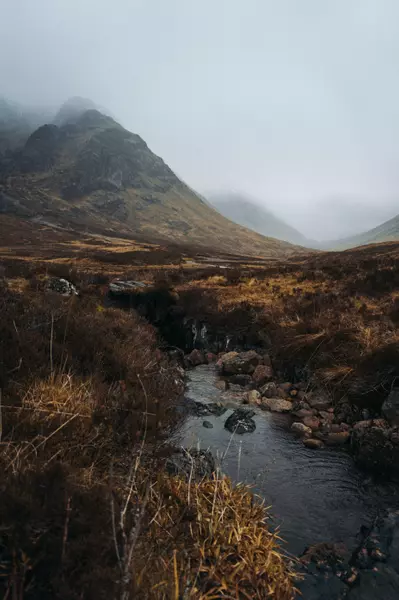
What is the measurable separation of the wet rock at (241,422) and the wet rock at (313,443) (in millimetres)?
1361

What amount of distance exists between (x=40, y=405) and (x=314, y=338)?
389 inches

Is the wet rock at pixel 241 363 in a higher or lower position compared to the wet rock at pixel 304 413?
lower

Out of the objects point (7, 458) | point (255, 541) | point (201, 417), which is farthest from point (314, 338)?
point (7, 458)

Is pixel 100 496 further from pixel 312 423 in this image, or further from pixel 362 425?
pixel 312 423

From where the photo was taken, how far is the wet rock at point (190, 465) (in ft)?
18.2

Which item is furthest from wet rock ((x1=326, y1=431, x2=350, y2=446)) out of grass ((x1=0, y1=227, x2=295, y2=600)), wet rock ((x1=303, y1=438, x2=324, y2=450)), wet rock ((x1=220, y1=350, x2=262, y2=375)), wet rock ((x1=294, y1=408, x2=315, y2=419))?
wet rock ((x1=220, y1=350, x2=262, y2=375))

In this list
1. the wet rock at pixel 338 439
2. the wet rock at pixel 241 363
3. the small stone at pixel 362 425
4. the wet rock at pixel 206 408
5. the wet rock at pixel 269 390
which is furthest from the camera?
the wet rock at pixel 241 363

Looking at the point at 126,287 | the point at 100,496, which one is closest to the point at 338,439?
the point at 100,496

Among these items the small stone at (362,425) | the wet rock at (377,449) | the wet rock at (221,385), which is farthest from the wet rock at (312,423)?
the wet rock at (221,385)

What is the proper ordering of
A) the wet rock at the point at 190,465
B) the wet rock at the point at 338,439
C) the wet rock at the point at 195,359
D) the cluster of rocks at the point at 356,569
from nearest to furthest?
the cluster of rocks at the point at 356,569, the wet rock at the point at 190,465, the wet rock at the point at 338,439, the wet rock at the point at 195,359

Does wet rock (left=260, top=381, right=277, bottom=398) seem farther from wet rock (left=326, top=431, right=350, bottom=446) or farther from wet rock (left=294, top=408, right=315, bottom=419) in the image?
wet rock (left=326, top=431, right=350, bottom=446)

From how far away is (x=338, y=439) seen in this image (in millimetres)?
8555

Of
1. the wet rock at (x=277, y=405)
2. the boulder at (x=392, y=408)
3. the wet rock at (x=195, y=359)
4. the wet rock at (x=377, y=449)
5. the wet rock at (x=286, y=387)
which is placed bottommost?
the wet rock at (x=195, y=359)

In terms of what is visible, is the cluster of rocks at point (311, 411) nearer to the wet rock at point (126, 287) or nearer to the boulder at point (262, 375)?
the boulder at point (262, 375)
